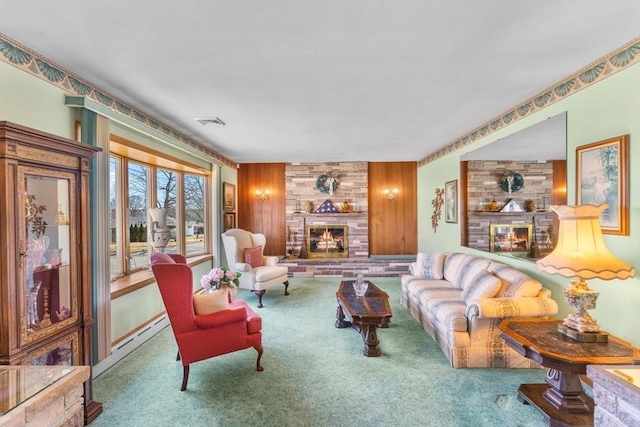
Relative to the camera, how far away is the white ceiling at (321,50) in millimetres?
1692

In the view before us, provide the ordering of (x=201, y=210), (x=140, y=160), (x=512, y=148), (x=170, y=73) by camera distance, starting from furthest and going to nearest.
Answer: (x=201, y=210)
(x=140, y=160)
(x=512, y=148)
(x=170, y=73)

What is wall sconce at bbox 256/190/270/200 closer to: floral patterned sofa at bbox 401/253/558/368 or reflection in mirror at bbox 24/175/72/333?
floral patterned sofa at bbox 401/253/558/368

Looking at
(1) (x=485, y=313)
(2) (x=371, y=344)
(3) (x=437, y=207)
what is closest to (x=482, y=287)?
(1) (x=485, y=313)

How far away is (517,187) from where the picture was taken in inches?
140

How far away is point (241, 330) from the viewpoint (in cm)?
259

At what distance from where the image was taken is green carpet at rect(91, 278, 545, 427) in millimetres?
2045

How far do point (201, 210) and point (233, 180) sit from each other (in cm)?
134

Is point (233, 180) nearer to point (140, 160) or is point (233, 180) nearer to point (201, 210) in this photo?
point (201, 210)

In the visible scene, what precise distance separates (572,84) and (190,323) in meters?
3.85

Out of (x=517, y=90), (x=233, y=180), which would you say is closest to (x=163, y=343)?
(x=233, y=180)

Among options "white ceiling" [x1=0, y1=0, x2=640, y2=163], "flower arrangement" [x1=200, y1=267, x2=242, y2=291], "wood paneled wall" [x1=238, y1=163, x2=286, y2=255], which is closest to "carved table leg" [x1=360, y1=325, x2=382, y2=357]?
"flower arrangement" [x1=200, y1=267, x2=242, y2=291]

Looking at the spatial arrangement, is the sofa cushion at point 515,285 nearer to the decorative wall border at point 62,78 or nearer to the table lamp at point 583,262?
the table lamp at point 583,262

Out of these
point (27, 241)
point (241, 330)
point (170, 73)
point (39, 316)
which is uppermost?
point (170, 73)

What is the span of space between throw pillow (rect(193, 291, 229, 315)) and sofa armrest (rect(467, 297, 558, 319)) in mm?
2283
